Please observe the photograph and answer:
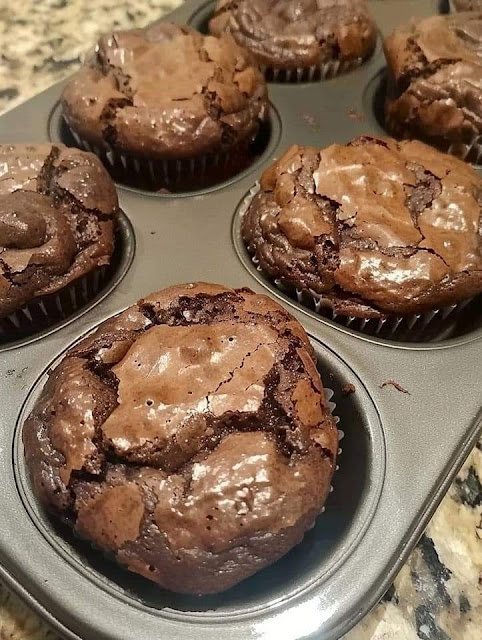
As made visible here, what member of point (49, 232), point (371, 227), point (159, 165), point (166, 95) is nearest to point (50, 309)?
point (49, 232)

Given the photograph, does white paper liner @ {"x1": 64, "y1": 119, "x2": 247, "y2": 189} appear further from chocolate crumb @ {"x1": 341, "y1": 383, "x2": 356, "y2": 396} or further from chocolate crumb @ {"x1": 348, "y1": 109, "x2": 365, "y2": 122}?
chocolate crumb @ {"x1": 341, "y1": 383, "x2": 356, "y2": 396}

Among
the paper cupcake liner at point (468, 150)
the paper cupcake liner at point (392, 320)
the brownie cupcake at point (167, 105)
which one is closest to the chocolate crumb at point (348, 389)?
the paper cupcake liner at point (392, 320)

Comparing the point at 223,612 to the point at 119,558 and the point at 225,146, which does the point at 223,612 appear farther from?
the point at 225,146

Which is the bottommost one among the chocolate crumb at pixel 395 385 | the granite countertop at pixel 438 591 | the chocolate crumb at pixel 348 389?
the granite countertop at pixel 438 591

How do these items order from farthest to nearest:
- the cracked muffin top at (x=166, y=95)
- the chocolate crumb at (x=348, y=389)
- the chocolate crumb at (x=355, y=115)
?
1. the chocolate crumb at (x=355, y=115)
2. the cracked muffin top at (x=166, y=95)
3. the chocolate crumb at (x=348, y=389)

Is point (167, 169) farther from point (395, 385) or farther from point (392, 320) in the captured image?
point (395, 385)

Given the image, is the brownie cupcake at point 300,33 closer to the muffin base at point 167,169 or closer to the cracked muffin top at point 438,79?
the cracked muffin top at point 438,79

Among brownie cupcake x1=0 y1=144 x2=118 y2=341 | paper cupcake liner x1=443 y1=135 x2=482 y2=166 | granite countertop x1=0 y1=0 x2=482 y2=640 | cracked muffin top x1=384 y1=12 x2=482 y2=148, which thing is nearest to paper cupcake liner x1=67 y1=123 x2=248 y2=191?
brownie cupcake x1=0 y1=144 x2=118 y2=341
